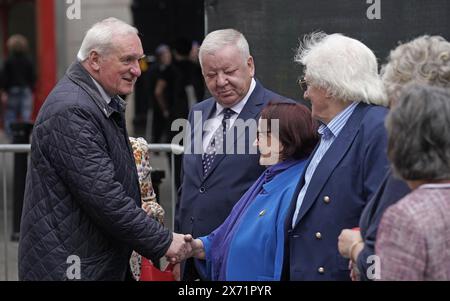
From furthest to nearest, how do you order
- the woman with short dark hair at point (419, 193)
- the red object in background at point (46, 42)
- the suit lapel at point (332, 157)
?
the red object in background at point (46, 42), the suit lapel at point (332, 157), the woman with short dark hair at point (419, 193)

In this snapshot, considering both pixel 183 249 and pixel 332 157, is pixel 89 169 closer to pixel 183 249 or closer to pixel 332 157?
pixel 183 249

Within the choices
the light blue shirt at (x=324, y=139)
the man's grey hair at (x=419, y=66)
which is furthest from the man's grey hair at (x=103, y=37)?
the man's grey hair at (x=419, y=66)

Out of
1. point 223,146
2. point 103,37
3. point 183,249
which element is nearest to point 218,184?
point 223,146

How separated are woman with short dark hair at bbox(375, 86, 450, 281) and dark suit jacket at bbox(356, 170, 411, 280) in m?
0.31

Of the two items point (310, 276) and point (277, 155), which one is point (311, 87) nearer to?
point (277, 155)

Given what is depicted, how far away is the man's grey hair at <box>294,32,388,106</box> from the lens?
3.96 m

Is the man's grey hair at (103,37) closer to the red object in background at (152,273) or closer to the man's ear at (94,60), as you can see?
the man's ear at (94,60)

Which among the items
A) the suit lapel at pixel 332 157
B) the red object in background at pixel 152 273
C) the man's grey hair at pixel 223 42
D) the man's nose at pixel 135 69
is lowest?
the red object in background at pixel 152 273

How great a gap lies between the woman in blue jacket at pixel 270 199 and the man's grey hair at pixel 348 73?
1.25 feet

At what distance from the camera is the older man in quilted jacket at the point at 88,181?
412 centimetres

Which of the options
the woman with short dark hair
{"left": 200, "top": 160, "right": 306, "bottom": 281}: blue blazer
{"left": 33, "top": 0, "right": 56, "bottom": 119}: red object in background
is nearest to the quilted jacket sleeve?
{"left": 200, "top": 160, "right": 306, "bottom": 281}: blue blazer

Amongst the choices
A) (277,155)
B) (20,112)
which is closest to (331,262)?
(277,155)

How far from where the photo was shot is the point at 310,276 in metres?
3.99

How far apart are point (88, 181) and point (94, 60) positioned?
25.4 inches
